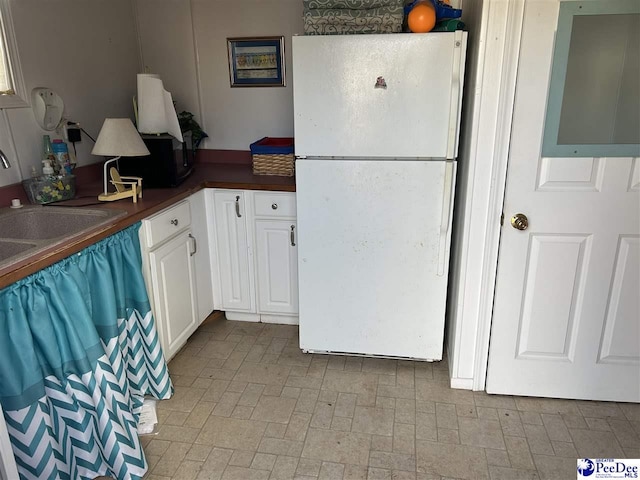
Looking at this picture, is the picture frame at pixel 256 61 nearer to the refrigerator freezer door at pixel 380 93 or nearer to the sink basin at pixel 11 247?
the refrigerator freezer door at pixel 380 93

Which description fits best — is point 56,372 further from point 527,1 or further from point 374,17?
point 527,1

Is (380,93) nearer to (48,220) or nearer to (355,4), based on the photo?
(355,4)

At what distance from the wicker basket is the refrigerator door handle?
3.15 ft

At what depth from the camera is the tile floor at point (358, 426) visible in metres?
1.79

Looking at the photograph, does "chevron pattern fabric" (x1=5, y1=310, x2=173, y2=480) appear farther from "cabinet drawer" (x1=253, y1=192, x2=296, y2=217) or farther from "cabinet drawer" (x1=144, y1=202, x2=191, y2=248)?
"cabinet drawer" (x1=253, y1=192, x2=296, y2=217)

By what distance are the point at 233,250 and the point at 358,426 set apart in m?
1.20

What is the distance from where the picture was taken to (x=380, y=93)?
1.99 metres

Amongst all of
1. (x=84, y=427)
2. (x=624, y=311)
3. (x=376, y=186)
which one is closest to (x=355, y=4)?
(x=376, y=186)

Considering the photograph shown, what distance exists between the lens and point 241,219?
2602mm

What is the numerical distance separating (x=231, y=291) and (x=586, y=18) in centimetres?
215

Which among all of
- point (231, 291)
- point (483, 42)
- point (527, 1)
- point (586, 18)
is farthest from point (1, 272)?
point (586, 18)

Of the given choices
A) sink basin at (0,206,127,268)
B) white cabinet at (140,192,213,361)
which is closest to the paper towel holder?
sink basin at (0,206,127,268)

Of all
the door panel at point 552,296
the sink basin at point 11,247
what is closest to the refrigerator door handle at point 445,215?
the door panel at point 552,296

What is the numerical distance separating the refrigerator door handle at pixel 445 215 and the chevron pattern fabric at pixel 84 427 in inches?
55.1
